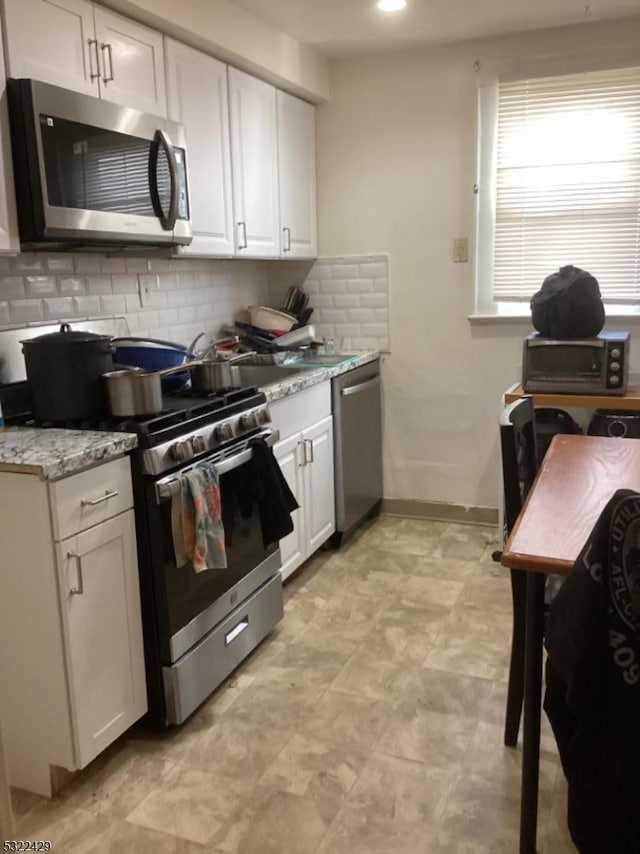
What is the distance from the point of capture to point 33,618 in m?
1.90

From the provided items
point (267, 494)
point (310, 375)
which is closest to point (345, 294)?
point (310, 375)

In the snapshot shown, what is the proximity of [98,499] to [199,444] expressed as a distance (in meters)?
0.38

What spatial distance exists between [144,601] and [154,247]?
4.17ft

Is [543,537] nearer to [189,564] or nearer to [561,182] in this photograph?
[189,564]

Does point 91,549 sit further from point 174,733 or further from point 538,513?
point 538,513

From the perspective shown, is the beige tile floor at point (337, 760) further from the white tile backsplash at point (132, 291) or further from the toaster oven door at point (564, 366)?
the white tile backsplash at point (132, 291)

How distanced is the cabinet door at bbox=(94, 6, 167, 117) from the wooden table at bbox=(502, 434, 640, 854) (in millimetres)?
1797

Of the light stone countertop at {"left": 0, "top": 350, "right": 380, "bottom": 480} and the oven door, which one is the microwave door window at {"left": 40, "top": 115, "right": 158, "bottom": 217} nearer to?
the light stone countertop at {"left": 0, "top": 350, "right": 380, "bottom": 480}

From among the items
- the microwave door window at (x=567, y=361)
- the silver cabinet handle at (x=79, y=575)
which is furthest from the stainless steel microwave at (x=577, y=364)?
the silver cabinet handle at (x=79, y=575)

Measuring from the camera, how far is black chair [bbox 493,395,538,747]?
6.38 feet

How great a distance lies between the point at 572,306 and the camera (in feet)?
10.6

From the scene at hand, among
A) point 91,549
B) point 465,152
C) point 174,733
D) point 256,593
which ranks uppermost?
point 465,152

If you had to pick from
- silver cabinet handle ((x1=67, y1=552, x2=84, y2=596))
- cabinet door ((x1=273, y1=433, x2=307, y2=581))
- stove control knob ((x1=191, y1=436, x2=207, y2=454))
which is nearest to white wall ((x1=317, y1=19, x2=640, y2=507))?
cabinet door ((x1=273, y1=433, x2=307, y2=581))

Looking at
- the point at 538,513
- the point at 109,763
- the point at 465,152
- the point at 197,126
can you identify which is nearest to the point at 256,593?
the point at 109,763
